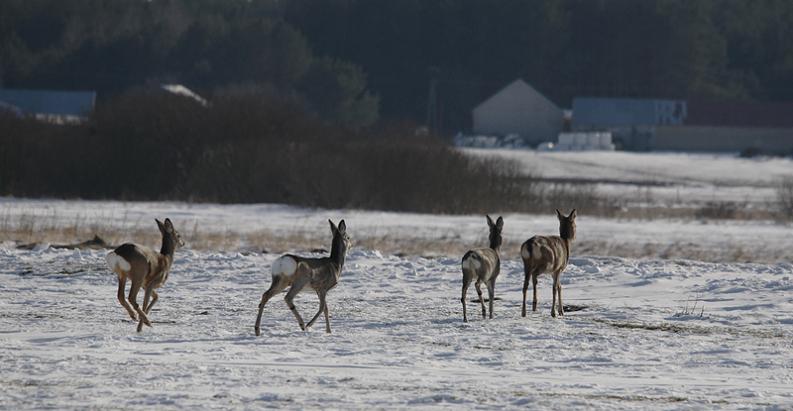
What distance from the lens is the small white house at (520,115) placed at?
10609cm

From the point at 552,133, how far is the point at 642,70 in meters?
10.8

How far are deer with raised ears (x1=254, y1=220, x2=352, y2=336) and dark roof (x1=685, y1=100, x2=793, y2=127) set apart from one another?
87908mm

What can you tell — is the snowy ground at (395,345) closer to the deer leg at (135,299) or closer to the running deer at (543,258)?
the deer leg at (135,299)

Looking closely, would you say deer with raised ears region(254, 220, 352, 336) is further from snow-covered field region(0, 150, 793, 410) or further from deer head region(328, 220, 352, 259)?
snow-covered field region(0, 150, 793, 410)

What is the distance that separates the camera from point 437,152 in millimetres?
46812

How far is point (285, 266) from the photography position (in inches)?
559

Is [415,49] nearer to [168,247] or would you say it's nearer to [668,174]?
[668,174]

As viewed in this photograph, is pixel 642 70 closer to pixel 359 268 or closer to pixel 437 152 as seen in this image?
pixel 437 152

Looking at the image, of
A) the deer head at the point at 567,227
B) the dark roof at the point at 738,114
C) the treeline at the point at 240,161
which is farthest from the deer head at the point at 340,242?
the dark roof at the point at 738,114

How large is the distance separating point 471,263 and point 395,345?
1949 millimetres

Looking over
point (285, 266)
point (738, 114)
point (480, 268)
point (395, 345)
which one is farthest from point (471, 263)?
point (738, 114)

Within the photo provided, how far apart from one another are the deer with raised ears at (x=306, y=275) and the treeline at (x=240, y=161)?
27.3m

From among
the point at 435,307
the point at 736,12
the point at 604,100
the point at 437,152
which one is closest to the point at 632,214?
the point at 437,152

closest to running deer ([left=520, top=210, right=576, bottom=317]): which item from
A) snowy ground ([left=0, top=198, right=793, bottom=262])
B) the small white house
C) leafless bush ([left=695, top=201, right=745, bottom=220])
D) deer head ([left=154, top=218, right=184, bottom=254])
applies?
deer head ([left=154, top=218, right=184, bottom=254])
